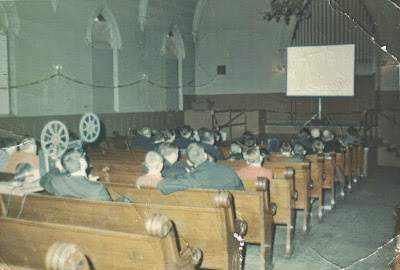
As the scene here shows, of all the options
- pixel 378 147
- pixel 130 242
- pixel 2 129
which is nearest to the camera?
pixel 130 242

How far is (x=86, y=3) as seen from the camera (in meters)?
9.80

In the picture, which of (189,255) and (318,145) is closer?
(189,255)

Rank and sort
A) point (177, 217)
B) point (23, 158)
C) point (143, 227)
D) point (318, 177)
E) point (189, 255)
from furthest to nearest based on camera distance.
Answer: point (318, 177)
point (23, 158)
point (177, 217)
point (143, 227)
point (189, 255)

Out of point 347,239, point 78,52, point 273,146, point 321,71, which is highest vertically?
point 78,52

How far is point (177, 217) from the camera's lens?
9.50ft

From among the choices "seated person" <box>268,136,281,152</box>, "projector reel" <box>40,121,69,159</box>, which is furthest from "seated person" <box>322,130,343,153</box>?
"projector reel" <box>40,121,69,159</box>

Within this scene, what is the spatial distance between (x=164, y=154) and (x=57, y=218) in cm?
164

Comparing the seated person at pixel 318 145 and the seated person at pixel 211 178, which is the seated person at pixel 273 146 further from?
the seated person at pixel 211 178

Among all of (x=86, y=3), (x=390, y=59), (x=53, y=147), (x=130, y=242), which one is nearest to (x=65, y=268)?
(x=130, y=242)

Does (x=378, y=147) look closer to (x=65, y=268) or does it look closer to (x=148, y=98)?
(x=148, y=98)

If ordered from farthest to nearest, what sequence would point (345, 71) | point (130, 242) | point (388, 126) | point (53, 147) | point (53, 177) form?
point (345, 71)
point (388, 126)
point (53, 147)
point (53, 177)
point (130, 242)

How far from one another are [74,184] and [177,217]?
973 mm

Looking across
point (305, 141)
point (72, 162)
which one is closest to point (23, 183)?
point (72, 162)

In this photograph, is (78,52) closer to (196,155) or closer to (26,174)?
(26,174)
